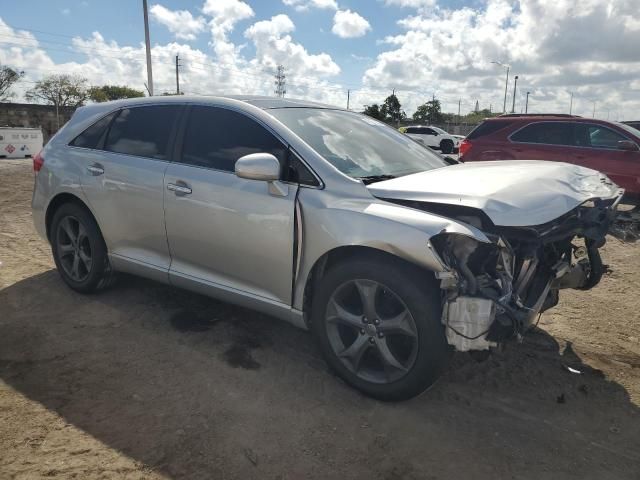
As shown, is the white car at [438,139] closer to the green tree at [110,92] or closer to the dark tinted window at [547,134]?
the dark tinted window at [547,134]

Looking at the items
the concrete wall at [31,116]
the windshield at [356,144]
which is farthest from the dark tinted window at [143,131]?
the concrete wall at [31,116]

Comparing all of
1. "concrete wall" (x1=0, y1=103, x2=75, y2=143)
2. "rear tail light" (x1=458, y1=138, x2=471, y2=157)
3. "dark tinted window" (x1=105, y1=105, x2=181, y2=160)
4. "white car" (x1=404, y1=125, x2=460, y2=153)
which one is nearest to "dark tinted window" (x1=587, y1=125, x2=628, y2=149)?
"rear tail light" (x1=458, y1=138, x2=471, y2=157)

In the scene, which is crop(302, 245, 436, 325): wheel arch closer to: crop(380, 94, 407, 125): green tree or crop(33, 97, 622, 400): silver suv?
crop(33, 97, 622, 400): silver suv

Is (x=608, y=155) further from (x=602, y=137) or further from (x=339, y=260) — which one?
(x=339, y=260)

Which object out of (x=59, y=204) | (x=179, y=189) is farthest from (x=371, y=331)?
(x=59, y=204)

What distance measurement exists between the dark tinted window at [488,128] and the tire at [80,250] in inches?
283

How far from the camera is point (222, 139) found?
11.6 feet

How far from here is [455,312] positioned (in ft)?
8.40

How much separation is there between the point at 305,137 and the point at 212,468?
200 cm

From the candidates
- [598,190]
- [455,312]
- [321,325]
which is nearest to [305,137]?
[321,325]

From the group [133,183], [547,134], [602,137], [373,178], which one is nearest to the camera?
[373,178]

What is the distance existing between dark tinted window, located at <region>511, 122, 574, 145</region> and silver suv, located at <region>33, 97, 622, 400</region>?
216 inches

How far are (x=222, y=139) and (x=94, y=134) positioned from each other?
1.48 m

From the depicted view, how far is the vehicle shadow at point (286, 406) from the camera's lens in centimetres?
246
